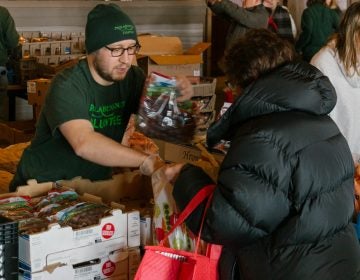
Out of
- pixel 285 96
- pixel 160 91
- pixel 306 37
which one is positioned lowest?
pixel 306 37

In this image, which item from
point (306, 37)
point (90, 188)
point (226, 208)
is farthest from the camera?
point (306, 37)

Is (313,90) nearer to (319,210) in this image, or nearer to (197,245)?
(319,210)

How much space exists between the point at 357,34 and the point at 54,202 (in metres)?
1.89

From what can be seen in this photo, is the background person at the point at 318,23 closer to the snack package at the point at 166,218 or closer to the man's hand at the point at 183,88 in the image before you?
the man's hand at the point at 183,88

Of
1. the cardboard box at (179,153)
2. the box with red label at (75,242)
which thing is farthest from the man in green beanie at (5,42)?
the box with red label at (75,242)

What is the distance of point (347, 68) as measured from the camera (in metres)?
3.67

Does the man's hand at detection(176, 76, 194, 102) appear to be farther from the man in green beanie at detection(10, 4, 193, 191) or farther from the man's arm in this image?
the man's arm

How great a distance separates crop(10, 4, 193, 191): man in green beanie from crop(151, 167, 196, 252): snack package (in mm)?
157

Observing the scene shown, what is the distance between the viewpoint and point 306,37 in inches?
304

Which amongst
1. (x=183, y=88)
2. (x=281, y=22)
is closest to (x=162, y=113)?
(x=183, y=88)

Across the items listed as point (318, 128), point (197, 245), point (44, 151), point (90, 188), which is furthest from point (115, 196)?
point (318, 128)

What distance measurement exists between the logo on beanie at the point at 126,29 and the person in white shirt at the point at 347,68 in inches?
49.7

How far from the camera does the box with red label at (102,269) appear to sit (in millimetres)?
2283

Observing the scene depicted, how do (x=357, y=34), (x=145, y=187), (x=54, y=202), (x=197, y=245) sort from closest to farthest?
1. (x=197, y=245)
2. (x=54, y=202)
3. (x=145, y=187)
4. (x=357, y=34)
